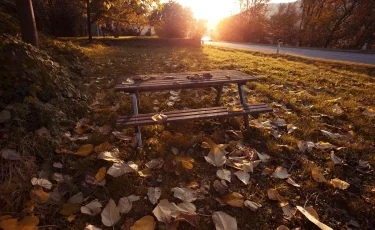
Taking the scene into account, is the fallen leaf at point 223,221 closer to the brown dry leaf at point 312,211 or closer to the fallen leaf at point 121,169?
the brown dry leaf at point 312,211

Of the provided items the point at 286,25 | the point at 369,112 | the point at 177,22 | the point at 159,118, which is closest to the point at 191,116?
the point at 159,118

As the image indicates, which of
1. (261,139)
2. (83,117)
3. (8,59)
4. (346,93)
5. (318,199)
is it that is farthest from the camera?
(346,93)

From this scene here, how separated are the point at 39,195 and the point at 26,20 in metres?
4.01

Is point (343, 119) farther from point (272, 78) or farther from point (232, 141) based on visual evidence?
point (272, 78)

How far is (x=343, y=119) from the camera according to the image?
136 inches

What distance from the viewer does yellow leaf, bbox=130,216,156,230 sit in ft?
4.74

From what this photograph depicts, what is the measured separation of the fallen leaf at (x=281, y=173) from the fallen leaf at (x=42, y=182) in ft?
6.86

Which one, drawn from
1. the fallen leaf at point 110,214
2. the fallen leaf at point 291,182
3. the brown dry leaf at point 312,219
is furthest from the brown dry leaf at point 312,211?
the fallen leaf at point 110,214

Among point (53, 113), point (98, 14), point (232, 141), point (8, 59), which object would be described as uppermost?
point (98, 14)

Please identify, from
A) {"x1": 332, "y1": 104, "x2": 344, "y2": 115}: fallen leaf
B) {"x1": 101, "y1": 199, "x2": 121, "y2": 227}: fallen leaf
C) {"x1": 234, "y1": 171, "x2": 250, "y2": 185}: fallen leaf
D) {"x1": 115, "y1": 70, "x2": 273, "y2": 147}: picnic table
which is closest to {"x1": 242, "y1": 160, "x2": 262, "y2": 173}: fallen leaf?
{"x1": 234, "y1": 171, "x2": 250, "y2": 185}: fallen leaf

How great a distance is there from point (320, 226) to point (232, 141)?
1298 mm

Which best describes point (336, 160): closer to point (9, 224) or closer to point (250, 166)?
point (250, 166)

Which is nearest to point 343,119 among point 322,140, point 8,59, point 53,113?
point 322,140

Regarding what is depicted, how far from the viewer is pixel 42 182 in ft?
5.76
